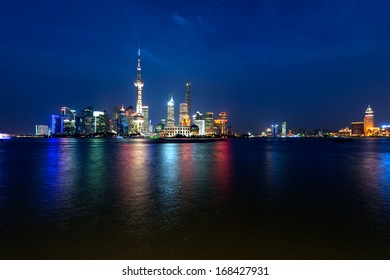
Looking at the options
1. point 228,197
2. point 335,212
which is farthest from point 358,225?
point 228,197

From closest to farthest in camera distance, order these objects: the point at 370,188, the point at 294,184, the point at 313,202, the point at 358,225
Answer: the point at 358,225 → the point at 313,202 → the point at 370,188 → the point at 294,184

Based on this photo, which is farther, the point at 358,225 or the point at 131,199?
the point at 131,199

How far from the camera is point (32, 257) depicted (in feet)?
33.7

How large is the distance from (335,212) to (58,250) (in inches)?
590

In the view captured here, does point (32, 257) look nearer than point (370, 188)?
Yes

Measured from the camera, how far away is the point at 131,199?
19.8 m

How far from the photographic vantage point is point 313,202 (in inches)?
745

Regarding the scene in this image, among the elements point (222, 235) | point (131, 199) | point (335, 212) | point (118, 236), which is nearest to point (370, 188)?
point (335, 212)
